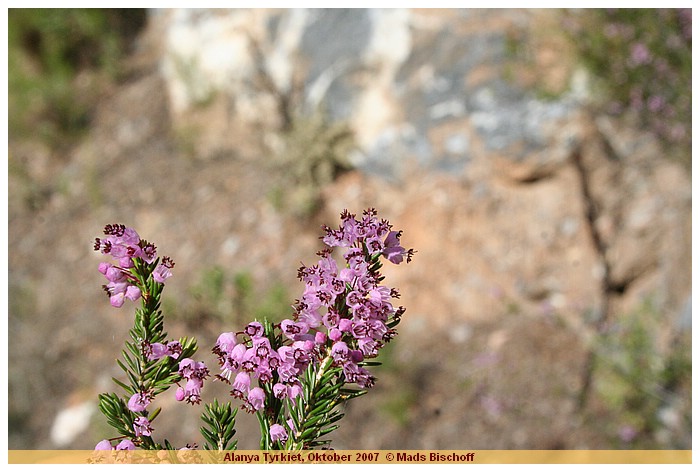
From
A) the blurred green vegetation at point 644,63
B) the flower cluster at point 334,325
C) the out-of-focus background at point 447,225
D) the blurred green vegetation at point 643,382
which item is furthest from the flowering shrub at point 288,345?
the blurred green vegetation at point 644,63

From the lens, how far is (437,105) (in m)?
4.16

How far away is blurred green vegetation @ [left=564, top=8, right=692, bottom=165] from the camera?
4.06 m

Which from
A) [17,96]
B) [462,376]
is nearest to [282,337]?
[462,376]

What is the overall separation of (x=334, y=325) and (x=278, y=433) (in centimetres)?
17

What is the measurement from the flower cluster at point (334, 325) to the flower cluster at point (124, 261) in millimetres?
130

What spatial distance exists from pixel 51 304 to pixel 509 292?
2749 millimetres

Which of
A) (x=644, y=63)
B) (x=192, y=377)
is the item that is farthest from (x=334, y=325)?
(x=644, y=63)

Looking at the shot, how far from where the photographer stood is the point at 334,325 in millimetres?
928

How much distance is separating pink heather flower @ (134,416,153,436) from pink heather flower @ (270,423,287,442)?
0.16 metres

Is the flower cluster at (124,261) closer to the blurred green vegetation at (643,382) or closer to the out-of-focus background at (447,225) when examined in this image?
the out-of-focus background at (447,225)

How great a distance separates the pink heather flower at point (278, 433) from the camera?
97cm

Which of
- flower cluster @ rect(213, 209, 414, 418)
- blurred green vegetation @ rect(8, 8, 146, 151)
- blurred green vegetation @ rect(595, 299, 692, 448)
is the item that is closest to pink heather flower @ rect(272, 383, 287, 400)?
flower cluster @ rect(213, 209, 414, 418)

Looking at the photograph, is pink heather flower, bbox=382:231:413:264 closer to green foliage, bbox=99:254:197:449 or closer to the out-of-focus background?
green foliage, bbox=99:254:197:449

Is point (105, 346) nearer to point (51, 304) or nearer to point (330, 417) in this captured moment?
point (51, 304)
